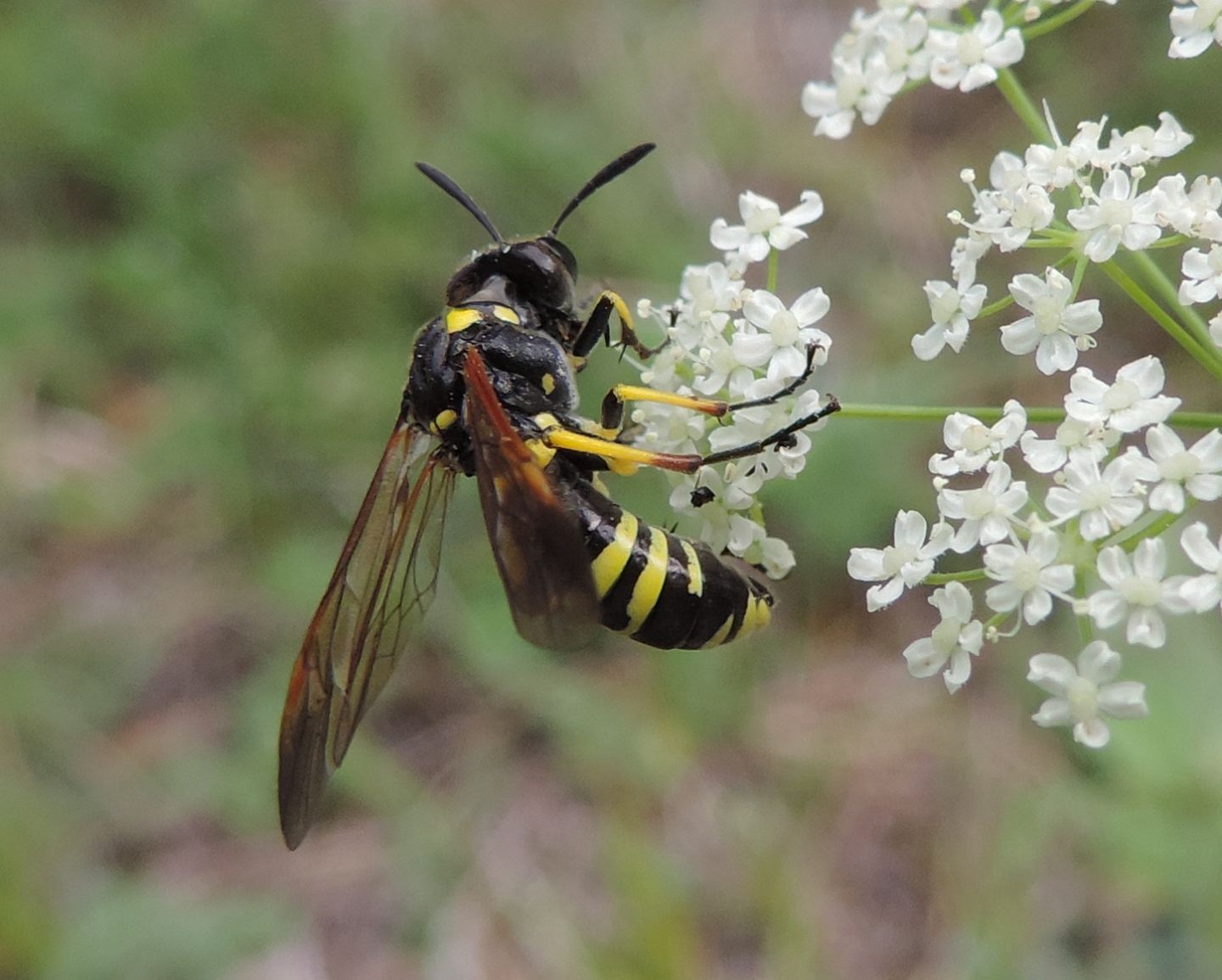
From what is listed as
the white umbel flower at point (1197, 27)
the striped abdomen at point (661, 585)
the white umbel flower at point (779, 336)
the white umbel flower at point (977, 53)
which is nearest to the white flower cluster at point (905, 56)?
the white umbel flower at point (977, 53)

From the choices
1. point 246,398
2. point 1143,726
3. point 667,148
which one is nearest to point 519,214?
point 667,148

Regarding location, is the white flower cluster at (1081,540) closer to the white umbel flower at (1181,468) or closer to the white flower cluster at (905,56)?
the white umbel flower at (1181,468)

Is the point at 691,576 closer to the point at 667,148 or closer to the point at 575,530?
the point at 575,530

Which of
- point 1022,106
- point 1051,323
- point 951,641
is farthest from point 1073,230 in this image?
point 951,641

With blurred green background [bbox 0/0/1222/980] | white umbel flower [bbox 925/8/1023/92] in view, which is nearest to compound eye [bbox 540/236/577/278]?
white umbel flower [bbox 925/8/1023/92]

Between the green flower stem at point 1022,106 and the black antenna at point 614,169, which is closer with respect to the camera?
the green flower stem at point 1022,106

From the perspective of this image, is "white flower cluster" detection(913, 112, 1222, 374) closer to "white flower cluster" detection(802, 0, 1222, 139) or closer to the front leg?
"white flower cluster" detection(802, 0, 1222, 139)
